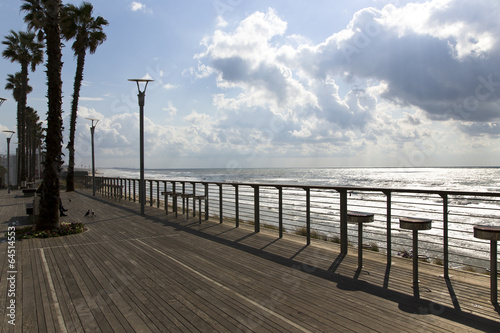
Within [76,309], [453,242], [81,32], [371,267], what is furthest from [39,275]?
[81,32]

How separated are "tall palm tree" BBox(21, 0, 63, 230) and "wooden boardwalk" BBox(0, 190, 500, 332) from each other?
4.54 ft

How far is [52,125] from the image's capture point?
7445 mm

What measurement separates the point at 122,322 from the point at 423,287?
3037 mm

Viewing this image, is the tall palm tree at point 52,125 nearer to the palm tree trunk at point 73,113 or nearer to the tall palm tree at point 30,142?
the palm tree trunk at point 73,113

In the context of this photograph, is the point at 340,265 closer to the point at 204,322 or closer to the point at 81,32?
the point at 204,322

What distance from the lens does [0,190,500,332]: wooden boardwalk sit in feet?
9.49

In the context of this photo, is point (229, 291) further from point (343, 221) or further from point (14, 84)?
point (14, 84)

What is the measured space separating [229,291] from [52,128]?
5.95m

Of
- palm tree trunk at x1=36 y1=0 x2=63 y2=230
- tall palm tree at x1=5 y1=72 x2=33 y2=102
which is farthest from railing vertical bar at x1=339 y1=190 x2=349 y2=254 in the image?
tall palm tree at x1=5 y1=72 x2=33 y2=102

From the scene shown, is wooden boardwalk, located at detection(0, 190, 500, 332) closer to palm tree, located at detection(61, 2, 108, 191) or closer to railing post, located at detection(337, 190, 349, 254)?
railing post, located at detection(337, 190, 349, 254)

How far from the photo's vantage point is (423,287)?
3.67 meters

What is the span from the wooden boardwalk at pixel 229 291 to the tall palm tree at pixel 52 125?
1.38 meters

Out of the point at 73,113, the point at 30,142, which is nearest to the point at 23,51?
the point at 73,113

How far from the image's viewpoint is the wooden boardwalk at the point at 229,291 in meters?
2.89
